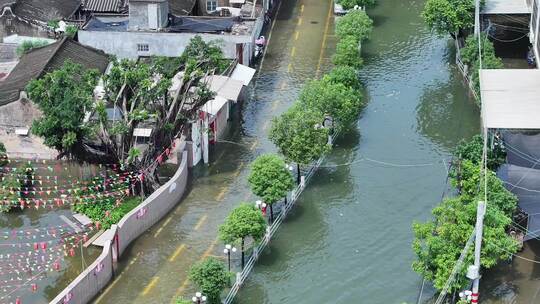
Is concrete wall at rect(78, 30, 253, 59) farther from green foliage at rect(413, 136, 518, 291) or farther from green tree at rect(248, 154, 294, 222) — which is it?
green foliage at rect(413, 136, 518, 291)

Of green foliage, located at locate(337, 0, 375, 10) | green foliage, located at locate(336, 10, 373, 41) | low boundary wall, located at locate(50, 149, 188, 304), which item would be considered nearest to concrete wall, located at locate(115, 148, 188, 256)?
low boundary wall, located at locate(50, 149, 188, 304)

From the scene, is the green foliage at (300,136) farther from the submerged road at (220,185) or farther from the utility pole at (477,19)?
the utility pole at (477,19)

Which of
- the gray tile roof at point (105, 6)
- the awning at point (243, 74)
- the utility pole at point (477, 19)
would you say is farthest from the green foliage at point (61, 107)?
the utility pole at point (477, 19)

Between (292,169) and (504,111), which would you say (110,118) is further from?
(504,111)

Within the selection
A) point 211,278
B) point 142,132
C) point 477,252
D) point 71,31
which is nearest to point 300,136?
point 142,132

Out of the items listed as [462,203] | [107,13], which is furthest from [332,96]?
[107,13]

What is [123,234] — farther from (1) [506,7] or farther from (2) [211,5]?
(1) [506,7]
